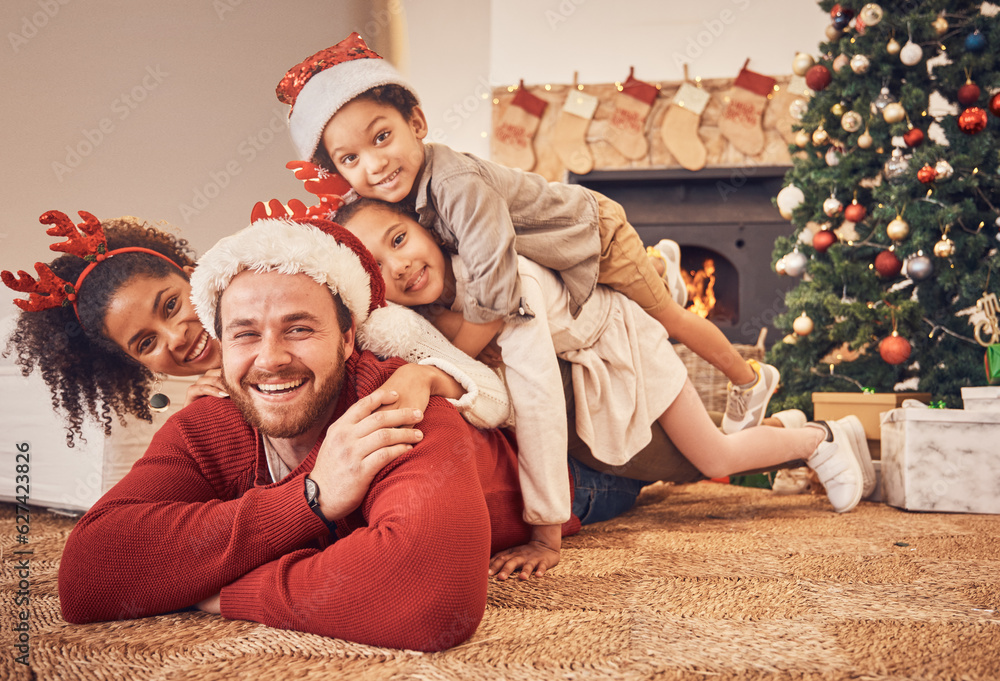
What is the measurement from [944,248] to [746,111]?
2330 mm

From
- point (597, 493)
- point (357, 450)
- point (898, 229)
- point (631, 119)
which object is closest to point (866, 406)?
point (898, 229)

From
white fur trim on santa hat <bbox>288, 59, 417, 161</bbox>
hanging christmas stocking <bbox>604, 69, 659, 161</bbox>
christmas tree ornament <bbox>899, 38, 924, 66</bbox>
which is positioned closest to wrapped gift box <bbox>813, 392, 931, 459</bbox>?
christmas tree ornament <bbox>899, 38, 924, 66</bbox>

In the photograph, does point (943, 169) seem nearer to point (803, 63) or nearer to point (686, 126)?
point (803, 63)

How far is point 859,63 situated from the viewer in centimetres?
238

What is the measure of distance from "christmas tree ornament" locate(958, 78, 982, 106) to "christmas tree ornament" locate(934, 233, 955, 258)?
45cm

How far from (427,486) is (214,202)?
35.0 inches

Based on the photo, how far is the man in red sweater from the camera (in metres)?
0.88

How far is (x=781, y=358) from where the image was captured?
2562mm

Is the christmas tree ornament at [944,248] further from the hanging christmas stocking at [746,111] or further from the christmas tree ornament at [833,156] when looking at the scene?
the hanging christmas stocking at [746,111]

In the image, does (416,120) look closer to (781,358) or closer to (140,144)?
(140,144)

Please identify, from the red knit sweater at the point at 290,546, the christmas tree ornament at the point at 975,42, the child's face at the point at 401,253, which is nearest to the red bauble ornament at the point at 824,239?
the christmas tree ornament at the point at 975,42

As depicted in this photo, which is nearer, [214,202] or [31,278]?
[31,278]

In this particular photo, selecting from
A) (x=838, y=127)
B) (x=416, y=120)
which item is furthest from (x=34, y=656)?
(x=838, y=127)

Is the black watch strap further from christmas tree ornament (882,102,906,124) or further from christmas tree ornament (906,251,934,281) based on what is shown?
christmas tree ornament (882,102,906,124)
